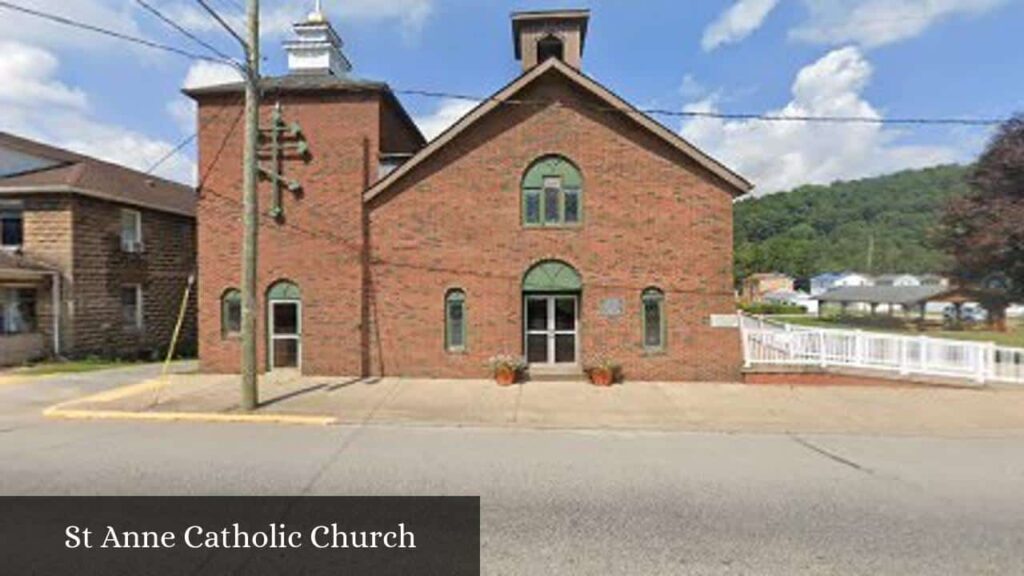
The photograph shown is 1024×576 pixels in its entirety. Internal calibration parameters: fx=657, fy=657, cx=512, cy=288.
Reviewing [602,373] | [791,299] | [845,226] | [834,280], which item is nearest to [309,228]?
[602,373]

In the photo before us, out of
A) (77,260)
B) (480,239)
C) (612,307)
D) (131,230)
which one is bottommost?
(612,307)

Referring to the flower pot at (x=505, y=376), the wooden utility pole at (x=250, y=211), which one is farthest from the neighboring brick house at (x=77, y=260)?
the flower pot at (x=505, y=376)

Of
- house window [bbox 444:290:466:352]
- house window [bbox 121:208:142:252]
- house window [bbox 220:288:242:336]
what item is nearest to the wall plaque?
house window [bbox 444:290:466:352]

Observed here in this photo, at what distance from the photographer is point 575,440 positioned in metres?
9.88

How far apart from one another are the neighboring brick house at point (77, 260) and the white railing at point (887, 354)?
65.1 feet

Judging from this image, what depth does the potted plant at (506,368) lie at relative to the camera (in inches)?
596

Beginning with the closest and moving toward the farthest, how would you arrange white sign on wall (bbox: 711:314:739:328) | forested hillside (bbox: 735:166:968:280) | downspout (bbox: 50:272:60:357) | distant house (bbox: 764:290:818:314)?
white sign on wall (bbox: 711:314:739:328) → downspout (bbox: 50:272:60:357) → distant house (bbox: 764:290:818:314) → forested hillside (bbox: 735:166:968:280)

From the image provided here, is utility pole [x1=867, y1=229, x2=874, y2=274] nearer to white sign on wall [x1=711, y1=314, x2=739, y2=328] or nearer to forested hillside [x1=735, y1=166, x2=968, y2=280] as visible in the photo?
forested hillside [x1=735, y1=166, x2=968, y2=280]

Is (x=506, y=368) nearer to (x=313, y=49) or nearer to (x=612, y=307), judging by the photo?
(x=612, y=307)

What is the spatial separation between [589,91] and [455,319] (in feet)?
21.3

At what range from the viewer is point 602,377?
49.8 ft

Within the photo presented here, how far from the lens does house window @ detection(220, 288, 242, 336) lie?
16.9m

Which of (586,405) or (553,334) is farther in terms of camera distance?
(553,334)

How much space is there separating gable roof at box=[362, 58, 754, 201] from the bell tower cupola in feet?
10.1
